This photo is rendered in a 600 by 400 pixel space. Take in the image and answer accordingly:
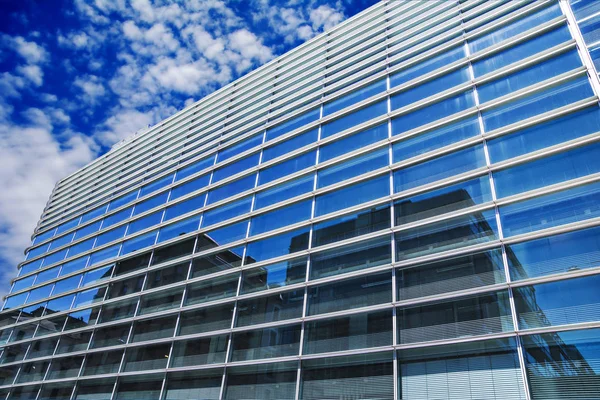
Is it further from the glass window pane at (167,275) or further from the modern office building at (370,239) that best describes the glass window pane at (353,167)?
the glass window pane at (167,275)

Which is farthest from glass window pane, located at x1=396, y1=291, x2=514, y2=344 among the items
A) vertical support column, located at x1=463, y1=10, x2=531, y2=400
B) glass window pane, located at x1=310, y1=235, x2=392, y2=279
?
glass window pane, located at x1=310, y1=235, x2=392, y2=279

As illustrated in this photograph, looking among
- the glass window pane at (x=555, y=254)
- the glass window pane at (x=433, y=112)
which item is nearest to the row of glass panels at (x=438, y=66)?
the glass window pane at (x=433, y=112)

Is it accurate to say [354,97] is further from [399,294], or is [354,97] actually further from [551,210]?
[551,210]

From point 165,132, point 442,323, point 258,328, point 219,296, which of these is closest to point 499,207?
point 442,323

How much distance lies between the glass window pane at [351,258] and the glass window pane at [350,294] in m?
0.51

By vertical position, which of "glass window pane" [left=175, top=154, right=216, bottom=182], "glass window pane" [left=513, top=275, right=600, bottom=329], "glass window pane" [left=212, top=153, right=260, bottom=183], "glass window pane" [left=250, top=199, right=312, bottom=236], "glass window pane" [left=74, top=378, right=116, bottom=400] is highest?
"glass window pane" [left=175, top=154, right=216, bottom=182]

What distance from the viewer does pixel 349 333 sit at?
14914mm

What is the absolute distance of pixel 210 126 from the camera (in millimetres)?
30766

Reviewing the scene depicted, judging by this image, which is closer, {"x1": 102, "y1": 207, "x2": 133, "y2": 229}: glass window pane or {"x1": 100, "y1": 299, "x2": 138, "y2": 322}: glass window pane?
{"x1": 100, "y1": 299, "x2": 138, "y2": 322}: glass window pane

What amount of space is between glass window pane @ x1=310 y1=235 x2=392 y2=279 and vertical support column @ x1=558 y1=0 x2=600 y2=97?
8441mm

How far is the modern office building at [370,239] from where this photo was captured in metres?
12.5

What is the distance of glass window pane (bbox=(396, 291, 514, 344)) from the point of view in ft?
40.7

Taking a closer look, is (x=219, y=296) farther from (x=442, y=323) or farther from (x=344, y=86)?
(x=344, y=86)

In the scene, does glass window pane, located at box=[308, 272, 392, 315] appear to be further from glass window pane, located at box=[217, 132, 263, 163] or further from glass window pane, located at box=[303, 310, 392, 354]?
glass window pane, located at box=[217, 132, 263, 163]
